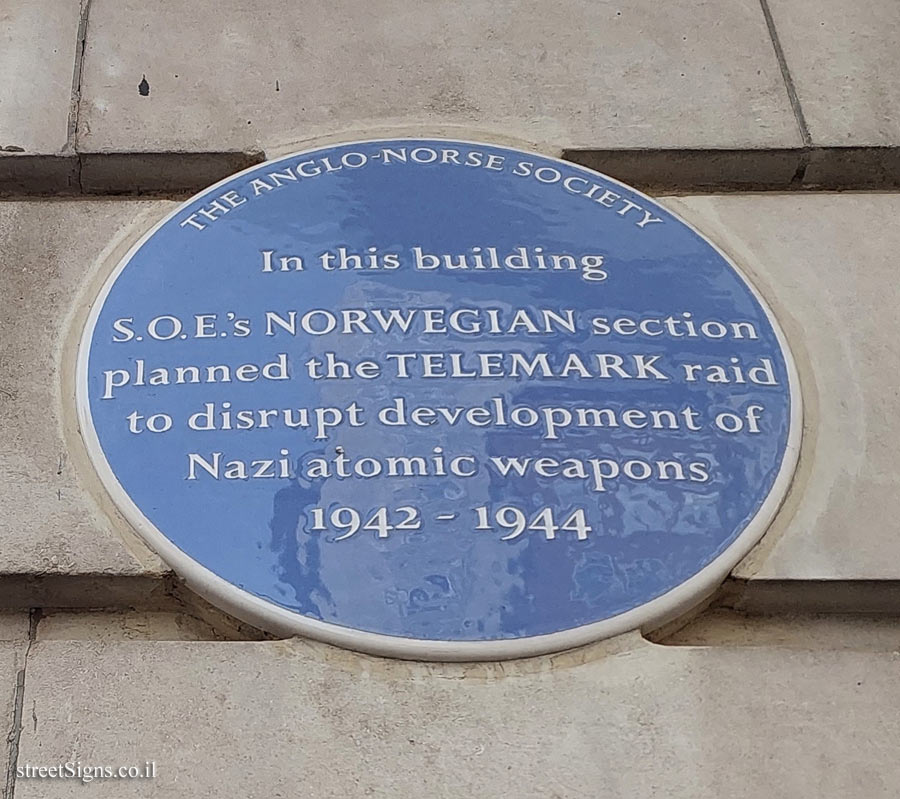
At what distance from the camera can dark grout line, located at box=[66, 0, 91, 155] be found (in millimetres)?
2986

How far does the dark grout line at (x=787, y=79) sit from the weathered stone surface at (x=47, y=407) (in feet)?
4.92

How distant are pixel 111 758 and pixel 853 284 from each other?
5.80ft

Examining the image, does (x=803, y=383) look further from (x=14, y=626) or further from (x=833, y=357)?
(x=14, y=626)

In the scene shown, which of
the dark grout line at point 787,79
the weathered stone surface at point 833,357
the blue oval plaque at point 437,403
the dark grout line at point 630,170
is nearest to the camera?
the blue oval plaque at point 437,403

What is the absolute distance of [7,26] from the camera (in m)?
3.22

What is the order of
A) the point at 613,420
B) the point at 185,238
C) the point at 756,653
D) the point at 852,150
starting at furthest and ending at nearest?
the point at 852,150, the point at 185,238, the point at 613,420, the point at 756,653

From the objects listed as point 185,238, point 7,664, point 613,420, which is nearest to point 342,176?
point 185,238

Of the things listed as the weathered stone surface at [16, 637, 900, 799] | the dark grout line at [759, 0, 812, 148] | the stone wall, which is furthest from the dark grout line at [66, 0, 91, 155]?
the dark grout line at [759, 0, 812, 148]

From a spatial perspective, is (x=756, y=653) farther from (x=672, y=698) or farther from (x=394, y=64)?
(x=394, y=64)

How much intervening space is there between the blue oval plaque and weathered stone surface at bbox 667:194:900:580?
0.08 metres

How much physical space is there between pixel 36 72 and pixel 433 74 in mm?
946

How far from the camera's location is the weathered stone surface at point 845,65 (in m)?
3.13

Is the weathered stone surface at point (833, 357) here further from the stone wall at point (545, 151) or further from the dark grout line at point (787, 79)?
the dark grout line at point (787, 79)

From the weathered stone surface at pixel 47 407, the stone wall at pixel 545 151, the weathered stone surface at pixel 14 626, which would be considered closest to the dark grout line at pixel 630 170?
the stone wall at pixel 545 151
